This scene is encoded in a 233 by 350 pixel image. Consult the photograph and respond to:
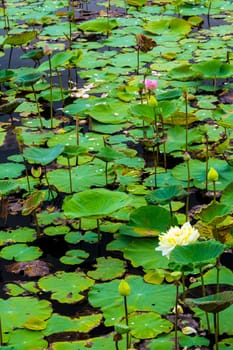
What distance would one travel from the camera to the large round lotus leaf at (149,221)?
9.19 ft

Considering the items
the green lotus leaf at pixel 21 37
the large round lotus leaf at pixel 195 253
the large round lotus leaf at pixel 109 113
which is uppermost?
the large round lotus leaf at pixel 195 253

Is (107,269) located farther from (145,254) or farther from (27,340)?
(27,340)

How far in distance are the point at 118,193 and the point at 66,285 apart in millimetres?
406

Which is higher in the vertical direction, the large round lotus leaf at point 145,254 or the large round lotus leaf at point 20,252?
the large round lotus leaf at point 145,254

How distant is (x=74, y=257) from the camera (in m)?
2.81

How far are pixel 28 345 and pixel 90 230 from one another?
0.74 m

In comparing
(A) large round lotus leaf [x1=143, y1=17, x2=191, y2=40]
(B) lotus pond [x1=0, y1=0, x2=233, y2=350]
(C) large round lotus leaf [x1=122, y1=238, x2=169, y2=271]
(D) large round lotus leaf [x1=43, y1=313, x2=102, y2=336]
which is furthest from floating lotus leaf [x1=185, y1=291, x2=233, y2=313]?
(A) large round lotus leaf [x1=143, y1=17, x2=191, y2=40]

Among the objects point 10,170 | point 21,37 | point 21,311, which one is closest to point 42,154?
point 10,170

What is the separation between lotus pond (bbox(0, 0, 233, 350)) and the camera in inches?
93.0

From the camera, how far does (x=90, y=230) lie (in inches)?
117

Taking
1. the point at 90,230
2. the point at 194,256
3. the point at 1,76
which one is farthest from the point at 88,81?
the point at 194,256

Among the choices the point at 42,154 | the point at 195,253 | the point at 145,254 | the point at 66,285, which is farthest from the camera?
the point at 42,154

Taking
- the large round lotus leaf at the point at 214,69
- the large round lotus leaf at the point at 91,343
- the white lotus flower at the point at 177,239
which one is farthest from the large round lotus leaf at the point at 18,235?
the large round lotus leaf at the point at 214,69

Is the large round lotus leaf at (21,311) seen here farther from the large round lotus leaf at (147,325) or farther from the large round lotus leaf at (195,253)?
the large round lotus leaf at (195,253)
